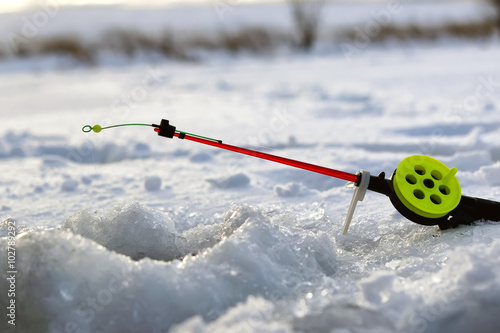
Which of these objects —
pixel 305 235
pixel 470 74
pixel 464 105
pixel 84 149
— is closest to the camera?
pixel 305 235

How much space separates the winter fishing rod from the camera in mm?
1779

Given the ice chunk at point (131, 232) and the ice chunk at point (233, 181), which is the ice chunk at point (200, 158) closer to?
the ice chunk at point (233, 181)

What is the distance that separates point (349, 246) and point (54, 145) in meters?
2.71

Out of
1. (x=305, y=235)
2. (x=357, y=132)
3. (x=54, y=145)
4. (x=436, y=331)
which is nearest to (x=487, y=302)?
(x=436, y=331)

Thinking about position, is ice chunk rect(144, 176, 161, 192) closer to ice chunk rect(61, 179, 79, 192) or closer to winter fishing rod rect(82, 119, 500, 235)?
ice chunk rect(61, 179, 79, 192)

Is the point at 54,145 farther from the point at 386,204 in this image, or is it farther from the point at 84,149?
the point at 386,204

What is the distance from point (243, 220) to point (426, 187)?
25.6 inches

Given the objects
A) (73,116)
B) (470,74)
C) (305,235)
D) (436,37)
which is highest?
(436,37)

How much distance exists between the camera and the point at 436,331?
1400mm

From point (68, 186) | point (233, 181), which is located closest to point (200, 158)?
point (233, 181)

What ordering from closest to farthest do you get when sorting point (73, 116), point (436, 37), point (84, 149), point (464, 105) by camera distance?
point (84, 149)
point (464, 105)
point (73, 116)
point (436, 37)

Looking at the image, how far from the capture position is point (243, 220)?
1.89m

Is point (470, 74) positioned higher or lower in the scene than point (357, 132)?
higher

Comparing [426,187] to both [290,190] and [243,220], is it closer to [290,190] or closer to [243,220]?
[243,220]
